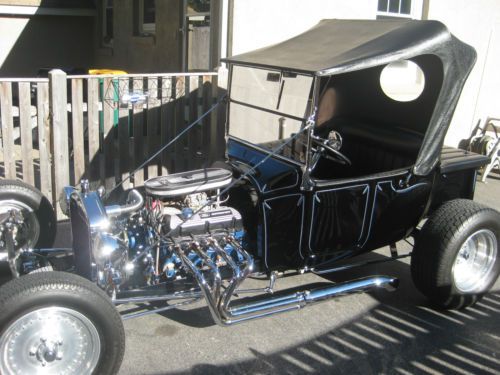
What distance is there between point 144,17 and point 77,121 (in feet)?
17.2

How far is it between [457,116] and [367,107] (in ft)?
14.9

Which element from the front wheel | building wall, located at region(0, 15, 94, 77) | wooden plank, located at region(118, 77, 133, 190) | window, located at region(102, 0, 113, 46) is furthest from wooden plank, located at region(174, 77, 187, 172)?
building wall, located at region(0, 15, 94, 77)

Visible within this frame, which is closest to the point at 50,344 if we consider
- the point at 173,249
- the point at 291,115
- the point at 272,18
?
the point at 173,249

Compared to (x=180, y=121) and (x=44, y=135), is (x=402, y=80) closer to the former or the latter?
(x=180, y=121)

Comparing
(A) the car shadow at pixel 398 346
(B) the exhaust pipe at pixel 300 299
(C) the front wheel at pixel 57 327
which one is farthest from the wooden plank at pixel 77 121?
(C) the front wheel at pixel 57 327

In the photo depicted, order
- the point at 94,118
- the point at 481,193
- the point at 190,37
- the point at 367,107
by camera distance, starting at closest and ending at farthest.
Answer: the point at 367,107 → the point at 94,118 → the point at 481,193 → the point at 190,37

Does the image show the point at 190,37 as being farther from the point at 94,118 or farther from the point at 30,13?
the point at 30,13

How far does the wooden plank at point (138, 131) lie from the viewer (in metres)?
5.58

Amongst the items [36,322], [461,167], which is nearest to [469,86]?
[461,167]

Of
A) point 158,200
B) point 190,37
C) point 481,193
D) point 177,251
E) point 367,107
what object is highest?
point 190,37

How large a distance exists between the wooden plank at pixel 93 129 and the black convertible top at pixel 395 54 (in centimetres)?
175

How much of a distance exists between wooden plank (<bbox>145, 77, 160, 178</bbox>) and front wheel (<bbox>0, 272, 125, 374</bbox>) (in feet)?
10.4

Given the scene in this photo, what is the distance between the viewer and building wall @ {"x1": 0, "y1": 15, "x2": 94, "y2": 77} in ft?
39.5

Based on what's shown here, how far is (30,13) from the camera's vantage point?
38.6ft
